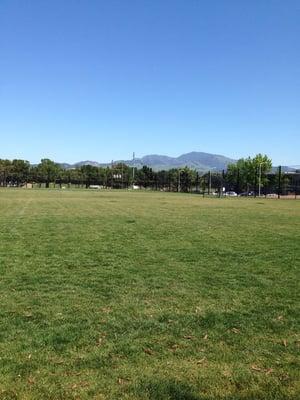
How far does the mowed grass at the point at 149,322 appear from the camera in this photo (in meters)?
4.92

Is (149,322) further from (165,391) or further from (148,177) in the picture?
(148,177)

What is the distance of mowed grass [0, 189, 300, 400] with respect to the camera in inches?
194

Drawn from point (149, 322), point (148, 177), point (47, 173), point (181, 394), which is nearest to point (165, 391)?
point (181, 394)

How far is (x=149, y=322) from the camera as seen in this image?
6.89m

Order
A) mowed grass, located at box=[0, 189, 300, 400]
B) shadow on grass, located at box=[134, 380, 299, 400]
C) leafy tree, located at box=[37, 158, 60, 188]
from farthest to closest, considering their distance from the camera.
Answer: leafy tree, located at box=[37, 158, 60, 188] → mowed grass, located at box=[0, 189, 300, 400] → shadow on grass, located at box=[134, 380, 299, 400]

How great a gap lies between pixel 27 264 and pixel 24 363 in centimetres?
595

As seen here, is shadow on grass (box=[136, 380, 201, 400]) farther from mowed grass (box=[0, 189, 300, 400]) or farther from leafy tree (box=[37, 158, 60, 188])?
leafy tree (box=[37, 158, 60, 188])

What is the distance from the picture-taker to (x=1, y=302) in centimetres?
782

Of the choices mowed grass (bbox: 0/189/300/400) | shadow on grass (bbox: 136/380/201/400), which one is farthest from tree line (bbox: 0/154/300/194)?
shadow on grass (bbox: 136/380/201/400)

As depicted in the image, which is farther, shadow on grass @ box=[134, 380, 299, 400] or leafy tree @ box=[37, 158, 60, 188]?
leafy tree @ box=[37, 158, 60, 188]

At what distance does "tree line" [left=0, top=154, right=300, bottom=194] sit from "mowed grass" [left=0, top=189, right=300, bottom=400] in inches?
3906

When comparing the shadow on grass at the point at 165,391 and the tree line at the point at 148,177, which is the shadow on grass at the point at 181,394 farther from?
the tree line at the point at 148,177

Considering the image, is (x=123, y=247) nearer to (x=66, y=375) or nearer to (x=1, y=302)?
(x=1, y=302)

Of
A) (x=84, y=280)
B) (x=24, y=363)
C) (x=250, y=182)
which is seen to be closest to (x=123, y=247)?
(x=84, y=280)
